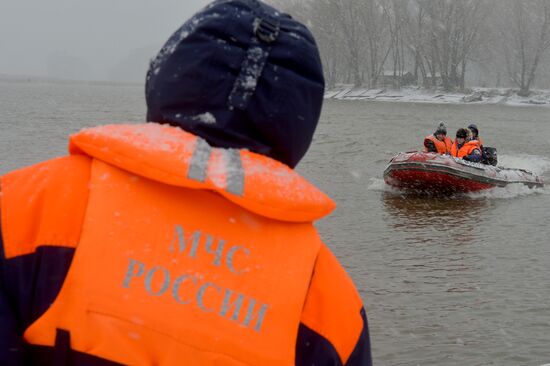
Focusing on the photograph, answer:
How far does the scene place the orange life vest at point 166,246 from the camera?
48.2 inches

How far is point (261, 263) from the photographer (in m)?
1.36

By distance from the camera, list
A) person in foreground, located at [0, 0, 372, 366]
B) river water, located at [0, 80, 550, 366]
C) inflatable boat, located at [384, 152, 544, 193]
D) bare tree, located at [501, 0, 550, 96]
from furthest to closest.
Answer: bare tree, located at [501, 0, 550, 96], inflatable boat, located at [384, 152, 544, 193], river water, located at [0, 80, 550, 366], person in foreground, located at [0, 0, 372, 366]

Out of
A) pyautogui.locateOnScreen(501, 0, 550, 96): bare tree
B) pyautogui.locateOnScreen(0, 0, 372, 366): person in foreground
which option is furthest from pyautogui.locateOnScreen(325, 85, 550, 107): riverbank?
pyautogui.locateOnScreen(0, 0, 372, 366): person in foreground

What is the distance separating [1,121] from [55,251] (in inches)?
1251

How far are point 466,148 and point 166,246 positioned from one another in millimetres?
15643

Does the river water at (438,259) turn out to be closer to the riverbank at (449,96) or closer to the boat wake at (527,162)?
the boat wake at (527,162)

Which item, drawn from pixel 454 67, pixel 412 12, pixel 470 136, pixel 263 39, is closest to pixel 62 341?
pixel 263 39

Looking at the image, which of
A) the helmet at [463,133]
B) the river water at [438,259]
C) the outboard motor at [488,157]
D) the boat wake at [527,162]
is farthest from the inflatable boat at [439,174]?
the boat wake at [527,162]

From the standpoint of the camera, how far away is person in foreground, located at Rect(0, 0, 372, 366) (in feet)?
4.01

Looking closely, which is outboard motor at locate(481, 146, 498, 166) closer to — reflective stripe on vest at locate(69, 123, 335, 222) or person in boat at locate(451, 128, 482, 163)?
person in boat at locate(451, 128, 482, 163)

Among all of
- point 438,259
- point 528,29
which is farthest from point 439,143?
point 528,29

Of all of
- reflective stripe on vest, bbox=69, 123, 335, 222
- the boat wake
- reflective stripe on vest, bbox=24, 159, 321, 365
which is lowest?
the boat wake

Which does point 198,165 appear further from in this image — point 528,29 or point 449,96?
point 528,29

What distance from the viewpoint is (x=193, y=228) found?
1.32 metres
